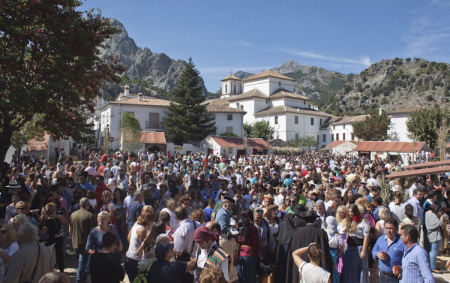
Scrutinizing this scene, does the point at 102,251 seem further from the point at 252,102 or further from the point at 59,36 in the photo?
the point at 252,102

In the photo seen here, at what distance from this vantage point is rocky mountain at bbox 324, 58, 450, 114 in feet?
314

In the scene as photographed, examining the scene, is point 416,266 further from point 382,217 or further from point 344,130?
point 344,130

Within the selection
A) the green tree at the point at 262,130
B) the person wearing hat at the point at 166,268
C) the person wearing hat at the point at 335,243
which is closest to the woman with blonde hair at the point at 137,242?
the person wearing hat at the point at 166,268

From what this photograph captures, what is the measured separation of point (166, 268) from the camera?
11.1 feet

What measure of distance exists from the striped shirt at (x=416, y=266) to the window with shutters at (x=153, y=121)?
4430cm

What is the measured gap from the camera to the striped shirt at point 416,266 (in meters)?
3.84

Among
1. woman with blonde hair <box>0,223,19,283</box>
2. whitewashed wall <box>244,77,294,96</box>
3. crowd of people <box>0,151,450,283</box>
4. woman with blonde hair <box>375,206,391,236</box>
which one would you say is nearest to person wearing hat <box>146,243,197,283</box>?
crowd of people <box>0,151,450,283</box>

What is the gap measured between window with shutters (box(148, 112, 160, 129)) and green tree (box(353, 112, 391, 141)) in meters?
36.2

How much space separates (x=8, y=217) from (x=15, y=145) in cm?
1943

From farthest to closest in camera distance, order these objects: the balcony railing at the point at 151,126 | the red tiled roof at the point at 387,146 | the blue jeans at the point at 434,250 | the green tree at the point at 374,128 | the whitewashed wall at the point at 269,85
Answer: the whitewashed wall at the point at 269,85, the green tree at the point at 374,128, the balcony railing at the point at 151,126, the red tiled roof at the point at 387,146, the blue jeans at the point at 434,250

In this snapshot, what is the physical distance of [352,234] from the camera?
5.19m

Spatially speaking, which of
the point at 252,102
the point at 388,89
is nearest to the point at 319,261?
the point at 252,102

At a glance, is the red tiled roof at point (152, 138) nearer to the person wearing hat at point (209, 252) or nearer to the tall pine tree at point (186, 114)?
the tall pine tree at point (186, 114)

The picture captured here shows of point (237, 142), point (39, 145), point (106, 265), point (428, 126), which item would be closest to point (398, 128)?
point (428, 126)
